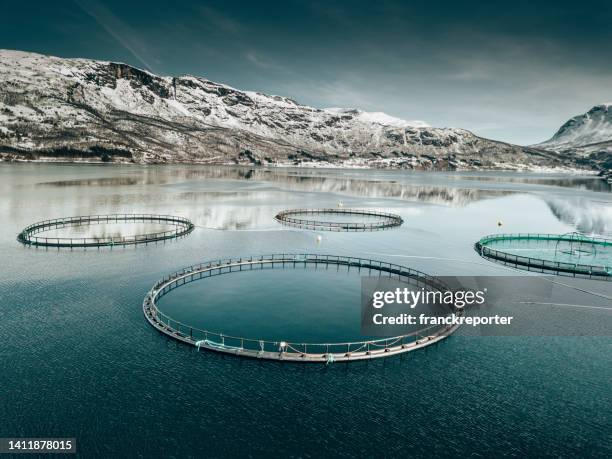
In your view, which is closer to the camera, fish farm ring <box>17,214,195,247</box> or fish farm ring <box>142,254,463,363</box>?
fish farm ring <box>142,254,463,363</box>

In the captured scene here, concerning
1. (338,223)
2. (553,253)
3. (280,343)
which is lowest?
(280,343)

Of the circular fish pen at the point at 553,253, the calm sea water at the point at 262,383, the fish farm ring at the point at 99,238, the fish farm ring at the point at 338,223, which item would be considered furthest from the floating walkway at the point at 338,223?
the calm sea water at the point at 262,383

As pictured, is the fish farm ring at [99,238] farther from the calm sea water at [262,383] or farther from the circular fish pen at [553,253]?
the circular fish pen at [553,253]

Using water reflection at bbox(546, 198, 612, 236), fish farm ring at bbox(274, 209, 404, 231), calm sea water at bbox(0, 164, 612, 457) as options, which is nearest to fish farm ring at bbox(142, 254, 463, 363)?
calm sea water at bbox(0, 164, 612, 457)

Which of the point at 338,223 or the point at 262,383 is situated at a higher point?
the point at 338,223

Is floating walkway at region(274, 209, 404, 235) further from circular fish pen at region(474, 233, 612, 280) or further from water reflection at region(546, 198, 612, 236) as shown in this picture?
water reflection at region(546, 198, 612, 236)

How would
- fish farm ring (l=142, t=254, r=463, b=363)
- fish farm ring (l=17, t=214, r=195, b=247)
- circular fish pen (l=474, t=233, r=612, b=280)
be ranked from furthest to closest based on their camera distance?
1. fish farm ring (l=17, t=214, r=195, b=247)
2. circular fish pen (l=474, t=233, r=612, b=280)
3. fish farm ring (l=142, t=254, r=463, b=363)

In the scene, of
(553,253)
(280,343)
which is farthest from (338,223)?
(280,343)

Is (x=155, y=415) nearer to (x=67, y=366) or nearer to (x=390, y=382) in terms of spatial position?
(x=67, y=366)

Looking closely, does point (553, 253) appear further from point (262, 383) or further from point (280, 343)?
point (262, 383)
